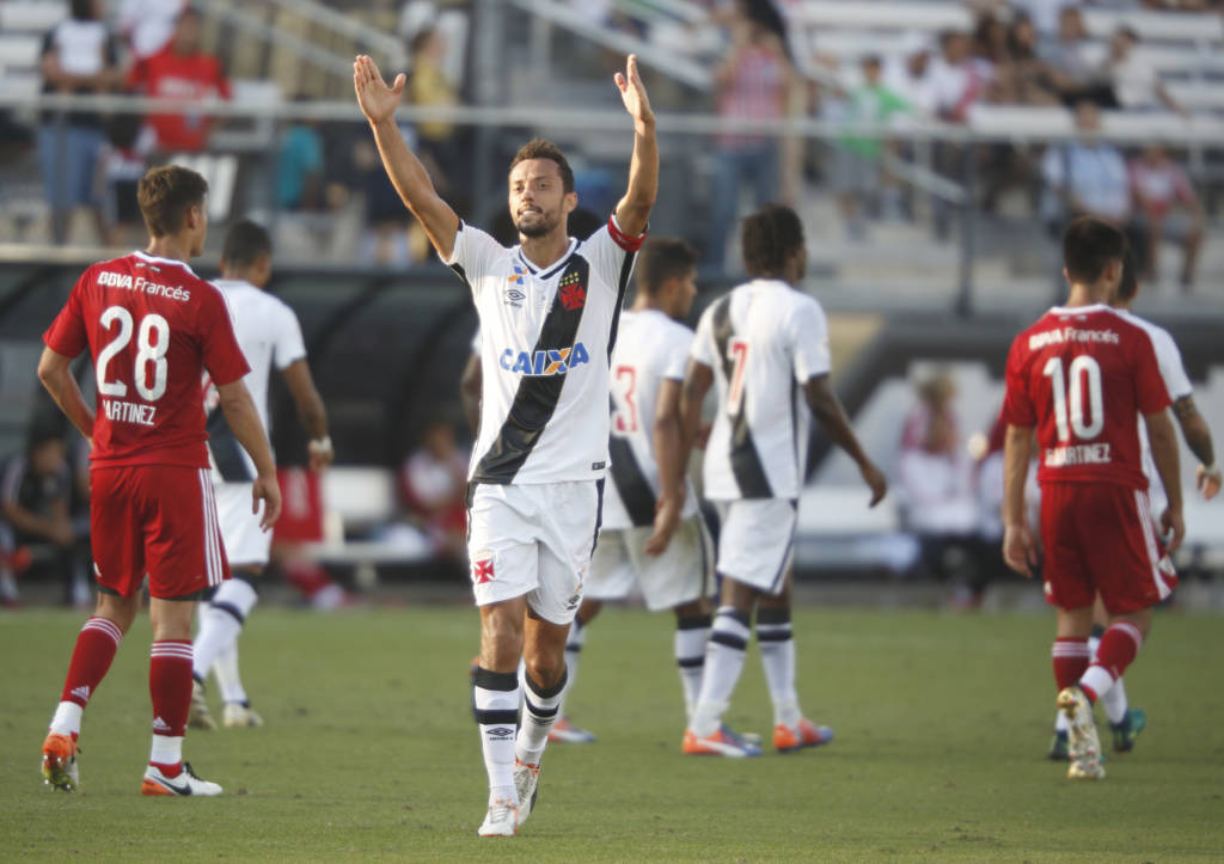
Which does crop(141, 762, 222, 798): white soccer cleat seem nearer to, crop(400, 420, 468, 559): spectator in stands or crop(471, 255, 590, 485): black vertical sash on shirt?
crop(471, 255, 590, 485): black vertical sash on shirt

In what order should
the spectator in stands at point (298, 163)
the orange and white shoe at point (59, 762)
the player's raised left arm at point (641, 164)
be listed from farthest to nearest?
the spectator in stands at point (298, 163) → the orange and white shoe at point (59, 762) → the player's raised left arm at point (641, 164)

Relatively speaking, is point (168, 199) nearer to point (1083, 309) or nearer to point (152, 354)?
point (152, 354)

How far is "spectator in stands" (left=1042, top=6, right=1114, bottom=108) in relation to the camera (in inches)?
850

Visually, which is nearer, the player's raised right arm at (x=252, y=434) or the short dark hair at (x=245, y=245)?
the player's raised right arm at (x=252, y=434)

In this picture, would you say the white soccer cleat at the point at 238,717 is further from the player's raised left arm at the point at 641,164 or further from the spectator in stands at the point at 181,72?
the spectator in stands at the point at 181,72

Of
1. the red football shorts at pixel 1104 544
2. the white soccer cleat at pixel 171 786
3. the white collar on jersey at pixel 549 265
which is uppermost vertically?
the white collar on jersey at pixel 549 265

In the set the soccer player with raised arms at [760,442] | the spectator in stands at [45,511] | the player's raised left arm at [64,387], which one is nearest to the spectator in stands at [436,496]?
the spectator in stands at [45,511]

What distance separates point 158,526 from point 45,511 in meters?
9.90

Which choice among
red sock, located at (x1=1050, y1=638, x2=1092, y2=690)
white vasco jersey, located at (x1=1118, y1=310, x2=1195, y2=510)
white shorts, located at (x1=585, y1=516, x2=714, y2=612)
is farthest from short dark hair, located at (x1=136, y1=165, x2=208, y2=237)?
red sock, located at (x1=1050, y1=638, x2=1092, y2=690)

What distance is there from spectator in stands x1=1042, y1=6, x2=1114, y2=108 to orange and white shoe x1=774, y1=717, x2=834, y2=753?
13.2 meters

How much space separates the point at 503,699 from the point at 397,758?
214cm

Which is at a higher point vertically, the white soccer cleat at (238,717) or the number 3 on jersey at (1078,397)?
the number 3 on jersey at (1078,397)

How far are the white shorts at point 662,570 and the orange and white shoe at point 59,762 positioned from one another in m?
3.02

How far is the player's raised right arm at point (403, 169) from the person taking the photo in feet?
22.7
